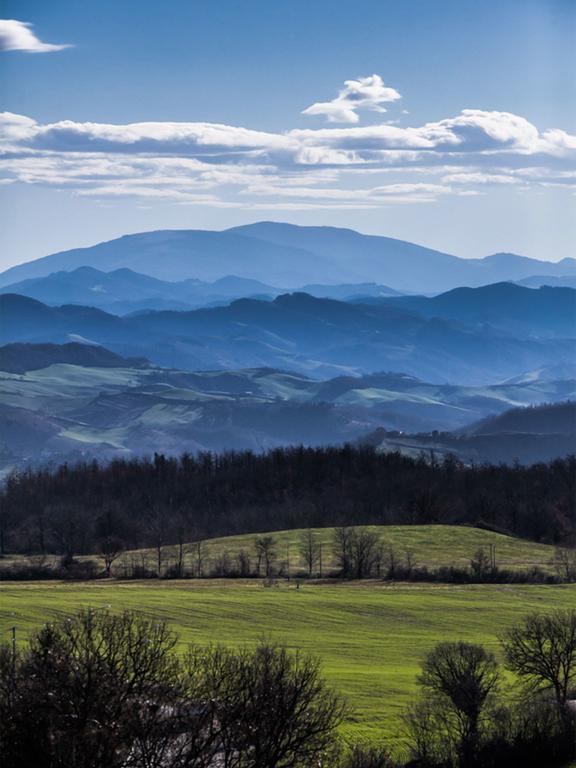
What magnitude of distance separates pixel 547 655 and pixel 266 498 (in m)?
106

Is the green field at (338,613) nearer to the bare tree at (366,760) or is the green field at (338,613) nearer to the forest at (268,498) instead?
the bare tree at (366,760)

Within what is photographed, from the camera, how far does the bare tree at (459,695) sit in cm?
3688

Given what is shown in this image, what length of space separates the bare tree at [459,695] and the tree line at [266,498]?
194 ft

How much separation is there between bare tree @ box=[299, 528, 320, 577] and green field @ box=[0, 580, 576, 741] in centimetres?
1033

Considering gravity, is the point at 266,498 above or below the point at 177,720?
above

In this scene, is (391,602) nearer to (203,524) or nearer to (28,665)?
(28,665)

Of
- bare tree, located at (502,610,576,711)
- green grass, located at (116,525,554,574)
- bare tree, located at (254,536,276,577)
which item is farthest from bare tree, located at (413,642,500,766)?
green grass, located at (116,525,554,574)

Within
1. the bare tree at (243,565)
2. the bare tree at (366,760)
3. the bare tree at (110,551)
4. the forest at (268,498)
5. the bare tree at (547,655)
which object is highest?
the forest at (268,498)

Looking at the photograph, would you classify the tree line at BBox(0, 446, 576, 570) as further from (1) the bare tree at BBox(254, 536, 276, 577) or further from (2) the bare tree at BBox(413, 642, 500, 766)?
(2) the bare tree at BBox(413, 642, 500, 766)

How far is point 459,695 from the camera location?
4041 cm

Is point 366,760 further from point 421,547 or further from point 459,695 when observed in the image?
point 421,547

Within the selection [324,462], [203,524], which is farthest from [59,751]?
[324,462]

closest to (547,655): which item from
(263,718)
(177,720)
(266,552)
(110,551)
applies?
(263,718)

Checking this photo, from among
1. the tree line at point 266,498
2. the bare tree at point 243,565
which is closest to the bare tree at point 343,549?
the bare tree at point 243,565
